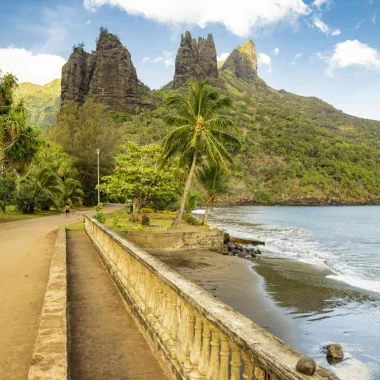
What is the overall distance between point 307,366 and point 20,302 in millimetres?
6201

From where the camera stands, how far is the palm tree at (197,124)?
24.9m

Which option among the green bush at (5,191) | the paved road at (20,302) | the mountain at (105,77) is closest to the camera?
the paved road at (20,302)

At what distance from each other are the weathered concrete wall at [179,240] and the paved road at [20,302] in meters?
7.20

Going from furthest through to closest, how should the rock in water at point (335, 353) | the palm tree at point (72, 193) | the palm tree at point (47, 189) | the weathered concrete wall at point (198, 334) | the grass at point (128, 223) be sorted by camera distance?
the palm tree at point (72, 193) < the palm tree at point (47, 189) < the grass at point (128, 223) < the rock in water at point (335, 353) < the weathered concrete wall at point (198, 334)

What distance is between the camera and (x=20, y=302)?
6730 millimetres

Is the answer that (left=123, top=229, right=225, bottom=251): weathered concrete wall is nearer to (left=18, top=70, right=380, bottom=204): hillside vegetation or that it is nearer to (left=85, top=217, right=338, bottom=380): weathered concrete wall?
(left=85, top=217, right=338, bottom=380): weathered concrete wall

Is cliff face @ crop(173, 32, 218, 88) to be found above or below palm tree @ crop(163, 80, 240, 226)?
above

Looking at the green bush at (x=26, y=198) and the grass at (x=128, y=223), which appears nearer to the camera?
the grass at (x=128, y=223)

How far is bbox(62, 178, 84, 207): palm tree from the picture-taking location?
45969 millimetres

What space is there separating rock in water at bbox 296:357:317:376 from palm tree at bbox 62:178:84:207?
45096mm

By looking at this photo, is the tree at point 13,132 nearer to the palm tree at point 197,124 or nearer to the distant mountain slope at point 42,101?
the palm tree at point 197,124

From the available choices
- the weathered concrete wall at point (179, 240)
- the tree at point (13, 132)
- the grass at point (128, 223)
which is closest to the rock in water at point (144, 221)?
the grass at point (128, 223)

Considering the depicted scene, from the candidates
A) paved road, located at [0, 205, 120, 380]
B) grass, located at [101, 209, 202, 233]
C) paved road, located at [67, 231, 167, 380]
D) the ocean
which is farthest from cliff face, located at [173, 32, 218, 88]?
paved road, located at [67, 231, 167, 380]

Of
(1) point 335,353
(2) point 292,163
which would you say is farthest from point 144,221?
(2) point 292,163
